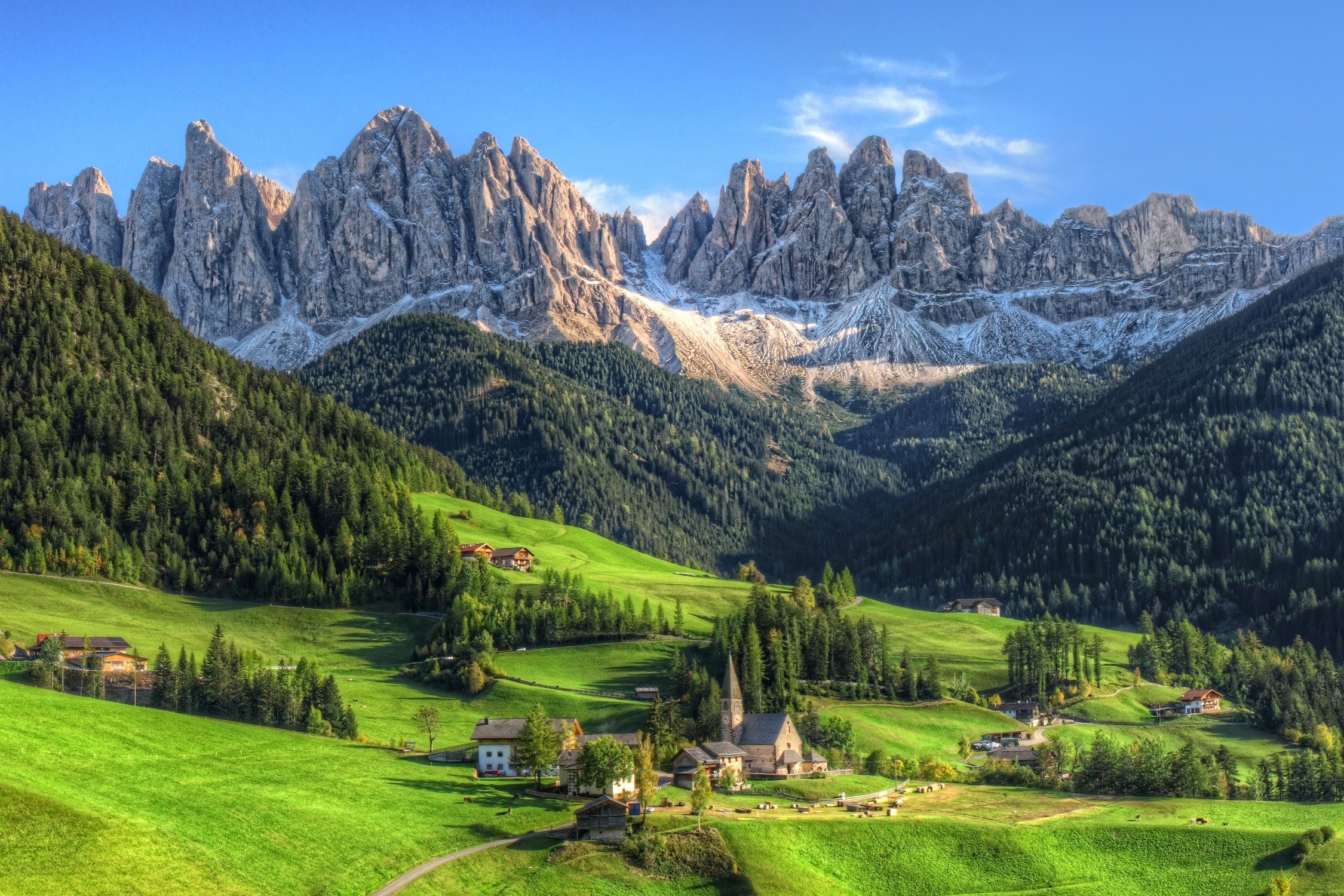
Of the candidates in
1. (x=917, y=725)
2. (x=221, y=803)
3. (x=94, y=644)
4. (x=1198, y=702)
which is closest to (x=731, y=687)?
(x=917, y=725)

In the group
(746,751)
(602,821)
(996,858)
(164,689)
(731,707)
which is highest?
(164,689)

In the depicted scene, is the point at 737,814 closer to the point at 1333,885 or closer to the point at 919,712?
the point at 1333,885

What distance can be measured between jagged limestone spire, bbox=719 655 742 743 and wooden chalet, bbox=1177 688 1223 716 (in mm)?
67950

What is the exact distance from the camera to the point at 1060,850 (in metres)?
96.7

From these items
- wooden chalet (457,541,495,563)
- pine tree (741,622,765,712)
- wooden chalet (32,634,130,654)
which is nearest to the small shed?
pine tree (741,622,765,712)

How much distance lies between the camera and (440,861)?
81.4 m

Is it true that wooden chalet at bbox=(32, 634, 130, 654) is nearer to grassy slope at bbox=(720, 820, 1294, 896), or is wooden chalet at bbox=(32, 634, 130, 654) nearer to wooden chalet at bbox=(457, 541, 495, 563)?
wooden chalet at bbox=(457, 541, 495, 563)

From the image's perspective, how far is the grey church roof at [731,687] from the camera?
126 m

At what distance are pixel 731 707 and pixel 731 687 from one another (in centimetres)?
244

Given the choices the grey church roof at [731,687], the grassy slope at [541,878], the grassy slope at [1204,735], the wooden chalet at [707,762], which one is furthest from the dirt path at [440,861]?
the grassy slope at [1204,735]

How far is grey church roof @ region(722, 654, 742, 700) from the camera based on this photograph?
414ft

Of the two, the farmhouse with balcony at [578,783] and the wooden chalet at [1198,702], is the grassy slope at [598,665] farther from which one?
the wooden chalet at [1198,702]

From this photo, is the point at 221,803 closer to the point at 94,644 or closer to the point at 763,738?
the point at 763,738

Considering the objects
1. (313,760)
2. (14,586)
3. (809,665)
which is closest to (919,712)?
(809,665)
